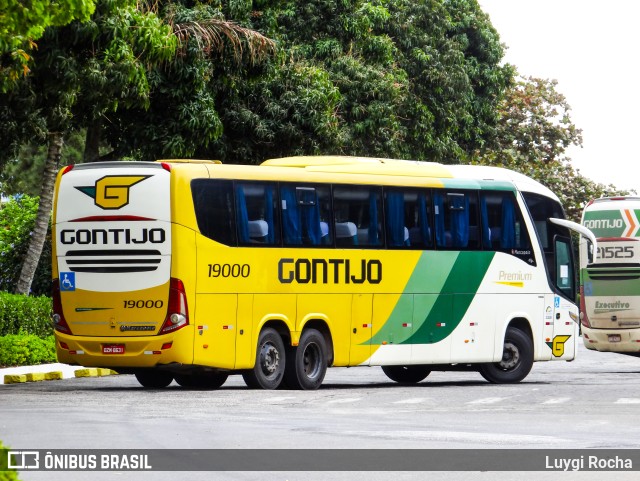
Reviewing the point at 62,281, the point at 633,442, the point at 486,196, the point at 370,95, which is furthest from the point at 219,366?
the point at 370,95

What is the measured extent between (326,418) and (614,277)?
16.1m

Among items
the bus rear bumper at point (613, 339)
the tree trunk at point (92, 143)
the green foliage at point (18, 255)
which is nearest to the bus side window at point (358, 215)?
the bus rear bumper at point (613, 339)

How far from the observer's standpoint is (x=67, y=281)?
21953 mm

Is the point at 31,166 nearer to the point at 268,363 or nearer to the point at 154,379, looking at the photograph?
the point at 154,379

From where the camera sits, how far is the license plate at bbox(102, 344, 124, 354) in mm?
21531

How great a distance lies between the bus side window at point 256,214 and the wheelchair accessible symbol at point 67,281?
8.02 feet

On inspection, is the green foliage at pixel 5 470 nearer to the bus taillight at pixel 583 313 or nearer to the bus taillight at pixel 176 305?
the bus taillight at pixel 176 305

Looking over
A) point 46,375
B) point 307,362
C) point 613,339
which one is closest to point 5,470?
point 307,362

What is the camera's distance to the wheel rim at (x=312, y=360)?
76.7 ft

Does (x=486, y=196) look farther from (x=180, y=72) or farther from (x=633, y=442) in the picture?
(x=633, y=442)

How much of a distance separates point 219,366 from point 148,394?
3.59 feet

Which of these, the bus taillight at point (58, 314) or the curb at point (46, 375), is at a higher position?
the bus taillight at point (58, 314)

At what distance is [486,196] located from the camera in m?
25.8

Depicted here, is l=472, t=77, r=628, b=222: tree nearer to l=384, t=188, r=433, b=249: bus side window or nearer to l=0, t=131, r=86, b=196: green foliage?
l=0, t=131, r=86, b=196: green foliage
